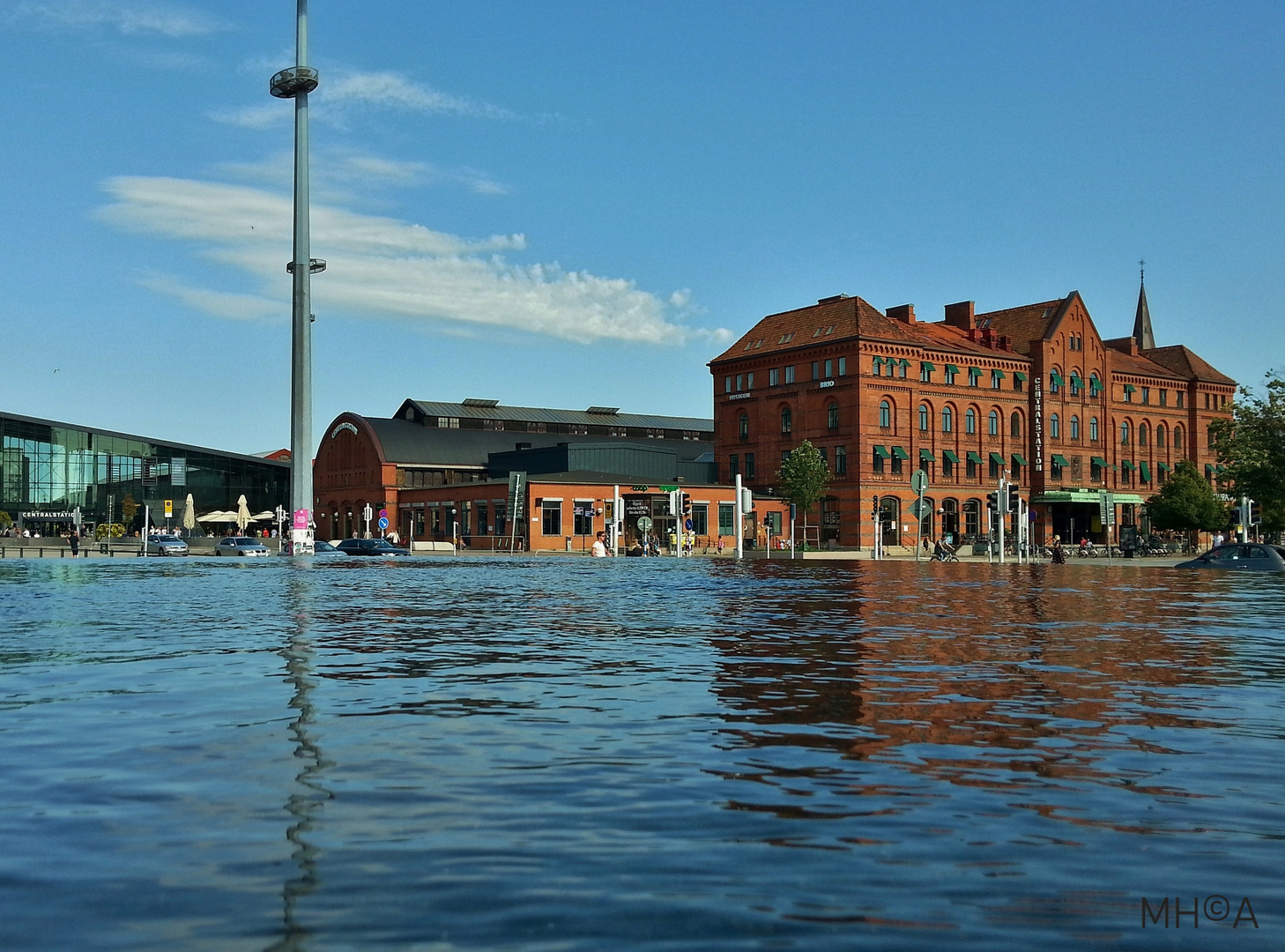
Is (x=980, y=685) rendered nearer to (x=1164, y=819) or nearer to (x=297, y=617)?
(x=1164, y=819)

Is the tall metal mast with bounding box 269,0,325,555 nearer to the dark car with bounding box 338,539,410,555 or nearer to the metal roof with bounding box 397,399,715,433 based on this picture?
the dark car with bounding box 338,539,410,555

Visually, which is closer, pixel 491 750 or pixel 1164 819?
pixel 1164 819

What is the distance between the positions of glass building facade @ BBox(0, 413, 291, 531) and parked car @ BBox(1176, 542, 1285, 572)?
258 feet

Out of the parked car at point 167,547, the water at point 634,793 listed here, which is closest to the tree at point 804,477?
the parked car at point 167,547

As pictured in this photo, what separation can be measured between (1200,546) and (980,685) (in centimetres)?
9725

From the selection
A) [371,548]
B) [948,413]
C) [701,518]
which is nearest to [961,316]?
[948,413]

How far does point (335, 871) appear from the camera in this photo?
17.9 ft

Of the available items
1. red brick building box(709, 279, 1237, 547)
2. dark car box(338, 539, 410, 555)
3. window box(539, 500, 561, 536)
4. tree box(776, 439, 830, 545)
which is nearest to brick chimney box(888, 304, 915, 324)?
red brick building box(709, 279, 1237, 547)

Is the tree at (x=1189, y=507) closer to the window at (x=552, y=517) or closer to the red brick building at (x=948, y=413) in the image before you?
the red brick building at (x=948, y=413)

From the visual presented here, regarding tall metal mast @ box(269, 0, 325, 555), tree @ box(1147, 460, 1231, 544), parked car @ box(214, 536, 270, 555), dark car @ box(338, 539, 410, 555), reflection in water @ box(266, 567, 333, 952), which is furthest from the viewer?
tree @ box(1147, 460, 1231, 544)

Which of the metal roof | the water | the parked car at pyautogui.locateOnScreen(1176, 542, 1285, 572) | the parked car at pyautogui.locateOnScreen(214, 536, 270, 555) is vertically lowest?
the water

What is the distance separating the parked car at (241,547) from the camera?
6938cm

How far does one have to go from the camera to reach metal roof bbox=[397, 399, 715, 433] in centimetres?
11475

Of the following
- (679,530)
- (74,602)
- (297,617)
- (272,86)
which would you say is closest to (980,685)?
(297,617)
